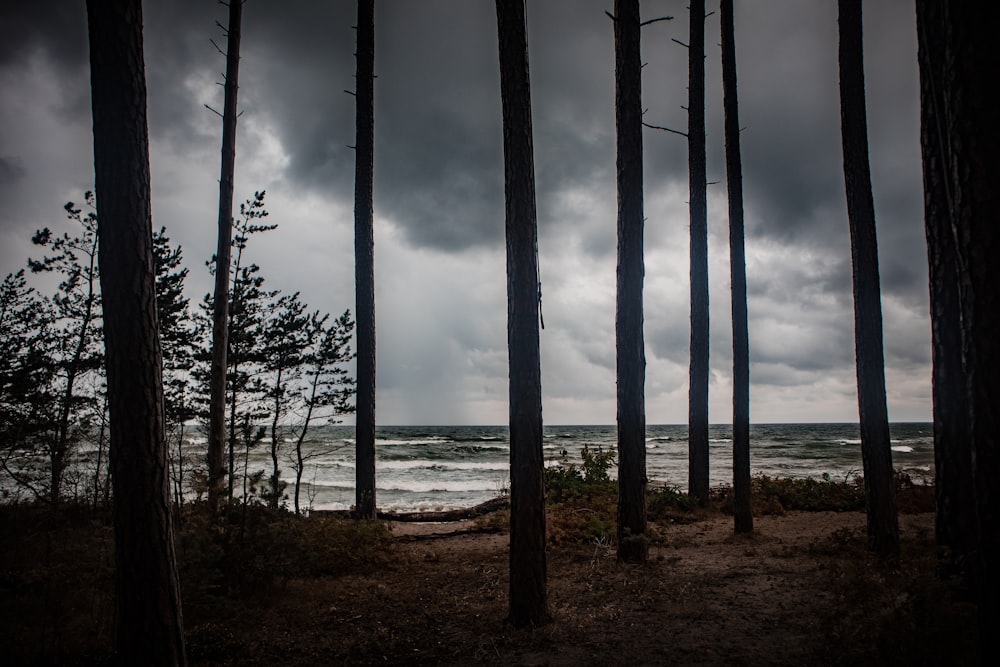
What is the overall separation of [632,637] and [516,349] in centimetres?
288

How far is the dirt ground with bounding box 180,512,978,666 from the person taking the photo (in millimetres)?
3625

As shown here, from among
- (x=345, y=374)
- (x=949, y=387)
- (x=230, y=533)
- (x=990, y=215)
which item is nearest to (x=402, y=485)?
(x=345, y=374)

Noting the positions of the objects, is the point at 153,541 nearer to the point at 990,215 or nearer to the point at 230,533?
the point at 230,533

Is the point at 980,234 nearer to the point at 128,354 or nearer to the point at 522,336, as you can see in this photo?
the point at 522,336

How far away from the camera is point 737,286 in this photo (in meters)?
9.84

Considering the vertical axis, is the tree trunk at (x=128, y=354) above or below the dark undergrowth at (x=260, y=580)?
above

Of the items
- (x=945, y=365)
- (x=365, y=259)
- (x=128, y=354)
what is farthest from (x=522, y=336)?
(x=365, y=259)

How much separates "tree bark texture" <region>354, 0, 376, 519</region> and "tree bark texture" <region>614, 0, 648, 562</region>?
5.31 m

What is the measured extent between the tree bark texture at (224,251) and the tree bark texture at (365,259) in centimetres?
235

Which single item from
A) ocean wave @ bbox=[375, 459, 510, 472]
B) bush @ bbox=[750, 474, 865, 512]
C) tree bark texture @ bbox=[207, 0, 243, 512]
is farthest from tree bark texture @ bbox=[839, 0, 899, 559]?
ocean wave @ bbox=[375, 459, 510, 472]

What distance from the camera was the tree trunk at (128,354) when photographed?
147 inches

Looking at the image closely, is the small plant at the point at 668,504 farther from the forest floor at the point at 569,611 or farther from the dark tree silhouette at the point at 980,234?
the dark tree silhouette at the point at 980,234

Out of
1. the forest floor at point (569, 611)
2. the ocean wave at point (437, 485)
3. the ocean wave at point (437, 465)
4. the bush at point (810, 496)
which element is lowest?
the ocean wave at point (437, 465)

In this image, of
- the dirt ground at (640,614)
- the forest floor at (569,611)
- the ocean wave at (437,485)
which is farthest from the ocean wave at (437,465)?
the dirt ground at (640,614)
